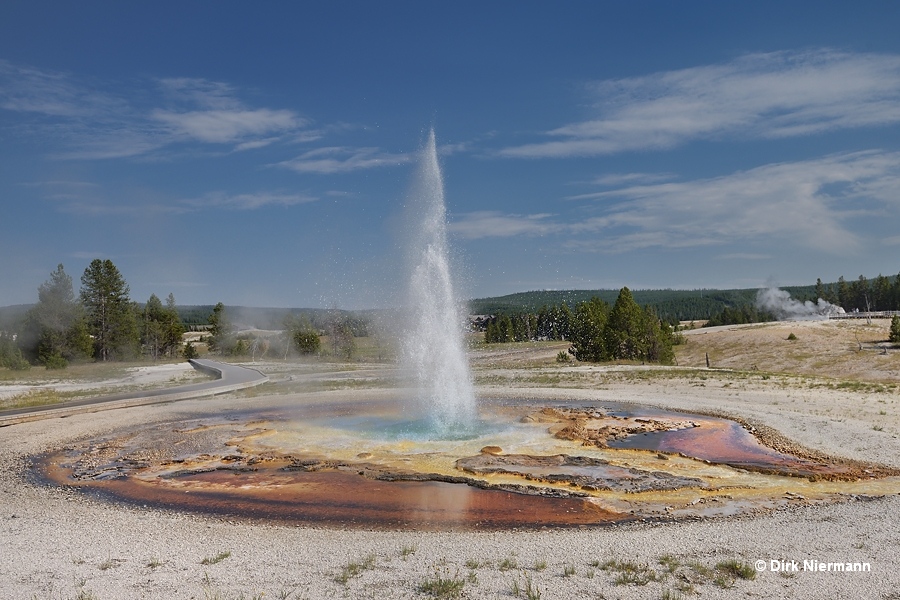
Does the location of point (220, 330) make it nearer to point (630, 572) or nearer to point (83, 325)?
point (83, 325)

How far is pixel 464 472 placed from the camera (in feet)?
49.4

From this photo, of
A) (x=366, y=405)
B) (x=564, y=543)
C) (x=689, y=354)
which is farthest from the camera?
(x=689, y=354)

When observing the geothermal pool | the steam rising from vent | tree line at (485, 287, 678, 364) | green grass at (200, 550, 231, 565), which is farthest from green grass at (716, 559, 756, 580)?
the steam rising from vent

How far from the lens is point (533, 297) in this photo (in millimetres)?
178000

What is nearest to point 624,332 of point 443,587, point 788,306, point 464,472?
point 464,472

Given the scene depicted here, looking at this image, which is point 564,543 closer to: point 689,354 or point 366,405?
point 366,405

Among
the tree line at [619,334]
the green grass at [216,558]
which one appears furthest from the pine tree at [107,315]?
the green grass at [216,558]

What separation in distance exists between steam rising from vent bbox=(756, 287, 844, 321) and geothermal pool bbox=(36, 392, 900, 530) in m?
113

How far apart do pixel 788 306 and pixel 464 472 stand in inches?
5246

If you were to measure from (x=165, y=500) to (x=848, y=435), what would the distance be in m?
18.2

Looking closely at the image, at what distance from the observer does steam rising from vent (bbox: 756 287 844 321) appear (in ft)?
388

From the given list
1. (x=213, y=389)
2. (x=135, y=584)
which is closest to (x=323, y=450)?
(x=135, y=584)

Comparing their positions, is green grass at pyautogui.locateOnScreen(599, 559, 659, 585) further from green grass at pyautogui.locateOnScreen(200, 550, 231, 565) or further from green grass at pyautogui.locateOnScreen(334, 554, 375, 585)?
green grass at pyautogui.locateOnScreen(200, 550, 231, 565)

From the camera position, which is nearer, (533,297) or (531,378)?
(531,378)
